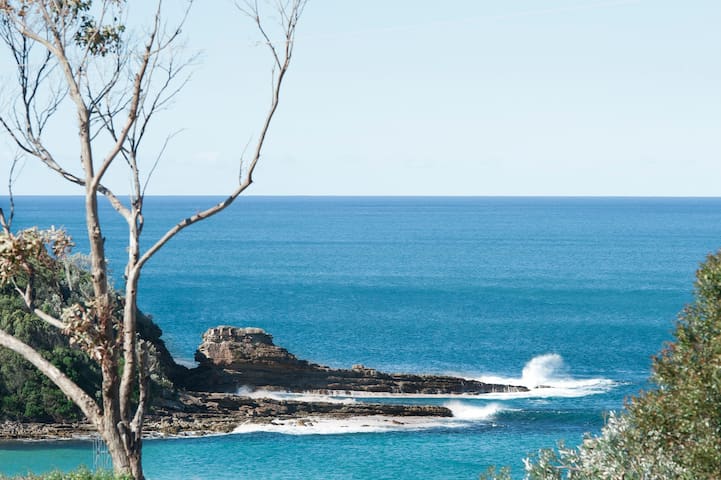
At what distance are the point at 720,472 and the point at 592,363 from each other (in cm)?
5424

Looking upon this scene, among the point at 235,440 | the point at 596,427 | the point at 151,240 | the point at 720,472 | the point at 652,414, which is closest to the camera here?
the point at 720,472

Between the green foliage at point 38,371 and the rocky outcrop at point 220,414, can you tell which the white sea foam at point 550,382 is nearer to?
the rocky outcrop at point 220,414

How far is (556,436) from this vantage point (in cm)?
4453

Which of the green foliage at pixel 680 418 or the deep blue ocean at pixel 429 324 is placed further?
the deep blue ocean at pixel 429 324

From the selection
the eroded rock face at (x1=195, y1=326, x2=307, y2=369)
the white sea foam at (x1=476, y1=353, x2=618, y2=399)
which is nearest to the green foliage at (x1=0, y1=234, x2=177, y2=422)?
the eroded rock face at (x1=195, y1=326, x2=307, y2=369)

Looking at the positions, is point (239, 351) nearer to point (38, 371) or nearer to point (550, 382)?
point (38, 371)

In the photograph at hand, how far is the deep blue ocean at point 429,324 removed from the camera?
40.0 m

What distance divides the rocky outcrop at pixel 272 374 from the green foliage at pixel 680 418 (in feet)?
125

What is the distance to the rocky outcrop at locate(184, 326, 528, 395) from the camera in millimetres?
52781

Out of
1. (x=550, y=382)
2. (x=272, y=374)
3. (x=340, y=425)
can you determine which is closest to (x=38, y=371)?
(x=340, y=425)

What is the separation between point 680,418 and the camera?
539 inches

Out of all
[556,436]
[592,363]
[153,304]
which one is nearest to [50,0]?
[556,436]

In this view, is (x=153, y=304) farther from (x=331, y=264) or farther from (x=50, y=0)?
(x=50, y=0)

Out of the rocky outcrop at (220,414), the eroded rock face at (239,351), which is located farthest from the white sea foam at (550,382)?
the eroded rock face at (239,351)
